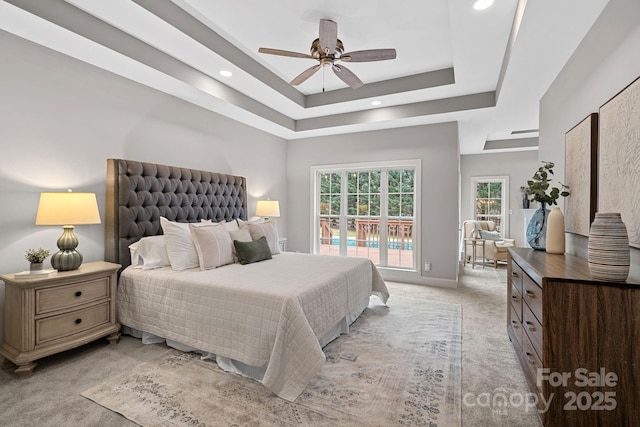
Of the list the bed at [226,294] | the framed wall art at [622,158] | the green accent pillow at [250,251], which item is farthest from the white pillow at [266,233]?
the framed wall art at [622,158]

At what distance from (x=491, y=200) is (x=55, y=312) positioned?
7794 millimetres

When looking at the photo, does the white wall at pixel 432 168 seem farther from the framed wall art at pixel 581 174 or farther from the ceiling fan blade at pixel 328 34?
the ceiling fan blade at pixel 328 34

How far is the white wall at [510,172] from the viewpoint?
21.7 feet

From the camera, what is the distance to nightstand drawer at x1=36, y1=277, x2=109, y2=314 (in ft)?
7.11

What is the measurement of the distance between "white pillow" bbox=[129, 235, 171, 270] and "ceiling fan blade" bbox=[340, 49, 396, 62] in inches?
96.4

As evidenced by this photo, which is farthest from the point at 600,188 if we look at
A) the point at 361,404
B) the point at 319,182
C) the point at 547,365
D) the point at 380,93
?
the point at 319,182

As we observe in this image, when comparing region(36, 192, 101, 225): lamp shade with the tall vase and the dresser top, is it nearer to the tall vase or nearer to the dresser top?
the dresser top

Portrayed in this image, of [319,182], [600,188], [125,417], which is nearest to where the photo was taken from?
[125,417]

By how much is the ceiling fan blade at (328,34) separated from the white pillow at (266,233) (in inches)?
82.5

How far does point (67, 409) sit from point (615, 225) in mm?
3159

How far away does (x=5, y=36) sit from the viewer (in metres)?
2.28

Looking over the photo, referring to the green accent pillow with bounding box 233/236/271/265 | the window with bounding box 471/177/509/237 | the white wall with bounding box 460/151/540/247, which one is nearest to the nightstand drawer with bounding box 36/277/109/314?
the green accent pillow with bounding box 233/236/271/265

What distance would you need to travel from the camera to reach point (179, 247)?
2814 mm

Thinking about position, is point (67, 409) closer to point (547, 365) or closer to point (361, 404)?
point (361, 404)
